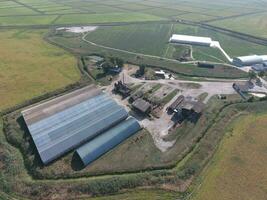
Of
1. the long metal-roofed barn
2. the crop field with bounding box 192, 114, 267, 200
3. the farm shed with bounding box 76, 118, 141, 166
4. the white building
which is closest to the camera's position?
the crop field with bounding box 192, 114, 267, 200

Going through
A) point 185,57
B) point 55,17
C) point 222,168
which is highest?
point 222,168

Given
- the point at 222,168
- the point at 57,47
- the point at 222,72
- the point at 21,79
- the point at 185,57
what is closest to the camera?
the point at 222,168

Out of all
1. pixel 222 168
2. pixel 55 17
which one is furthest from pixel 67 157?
pixel 55 17

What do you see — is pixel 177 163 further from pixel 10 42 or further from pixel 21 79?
pixel 10 42

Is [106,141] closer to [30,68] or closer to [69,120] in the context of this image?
[69,120]

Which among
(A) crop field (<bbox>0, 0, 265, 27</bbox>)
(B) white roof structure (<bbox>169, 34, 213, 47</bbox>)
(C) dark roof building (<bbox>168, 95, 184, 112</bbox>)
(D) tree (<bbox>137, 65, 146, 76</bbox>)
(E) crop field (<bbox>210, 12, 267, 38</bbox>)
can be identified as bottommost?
(A) crop field (<bbox>0, 0, 265, 27</bbox>)

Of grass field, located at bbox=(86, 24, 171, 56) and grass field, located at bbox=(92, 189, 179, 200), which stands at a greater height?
grass field, located at bbox=(92, 189, 179, 200)

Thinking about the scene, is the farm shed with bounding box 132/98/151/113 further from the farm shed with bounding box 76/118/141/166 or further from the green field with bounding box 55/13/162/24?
the green field with bounding box 55/13/162/24

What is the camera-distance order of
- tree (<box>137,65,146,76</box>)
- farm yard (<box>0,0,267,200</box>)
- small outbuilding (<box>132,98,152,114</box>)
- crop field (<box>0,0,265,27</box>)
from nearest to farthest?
farm yard (<box>0,0,267,200</box>), small outbuilding (<box>132,98,152,114</box>), tree (<box>137,65,146,76</box>), crop field (<box>0,0,265,27</box>)

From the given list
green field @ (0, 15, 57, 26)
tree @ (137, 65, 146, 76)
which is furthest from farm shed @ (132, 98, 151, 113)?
green field @ (0, 15, 57, 26)
